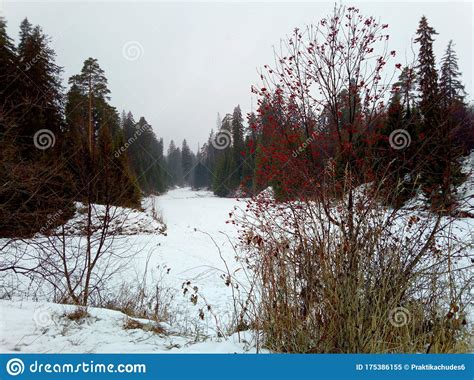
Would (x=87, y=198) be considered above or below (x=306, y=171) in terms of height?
below

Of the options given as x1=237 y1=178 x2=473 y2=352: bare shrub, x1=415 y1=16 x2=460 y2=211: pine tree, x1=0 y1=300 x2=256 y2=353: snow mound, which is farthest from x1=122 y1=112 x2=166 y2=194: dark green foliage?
x1=415 y1=16 x2=460 y2=211: pine tree

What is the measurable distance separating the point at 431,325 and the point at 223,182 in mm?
40853

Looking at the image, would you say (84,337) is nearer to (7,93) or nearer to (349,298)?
(349,298)

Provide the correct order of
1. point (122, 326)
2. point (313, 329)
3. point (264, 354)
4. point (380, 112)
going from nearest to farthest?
point (264, 354), point (313, 329), point (122, 326), point (380, 112)

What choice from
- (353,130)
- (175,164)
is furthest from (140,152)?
(175,164)

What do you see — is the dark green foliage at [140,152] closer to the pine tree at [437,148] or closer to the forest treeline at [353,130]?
the forest treeline at [353,130]

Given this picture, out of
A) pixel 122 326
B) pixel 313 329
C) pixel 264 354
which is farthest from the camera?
pixel 122 326

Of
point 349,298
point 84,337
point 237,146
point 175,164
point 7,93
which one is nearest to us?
point 349,298

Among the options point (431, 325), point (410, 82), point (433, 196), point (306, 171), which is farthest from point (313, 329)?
point (410, 82)

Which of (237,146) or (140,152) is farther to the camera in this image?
(237,146)

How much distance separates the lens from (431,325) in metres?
2.15

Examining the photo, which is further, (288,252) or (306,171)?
(306,171)

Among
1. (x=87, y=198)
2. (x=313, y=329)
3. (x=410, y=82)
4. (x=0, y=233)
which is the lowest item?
(x=313, y=329)

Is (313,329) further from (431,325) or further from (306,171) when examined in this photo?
(306,171)
